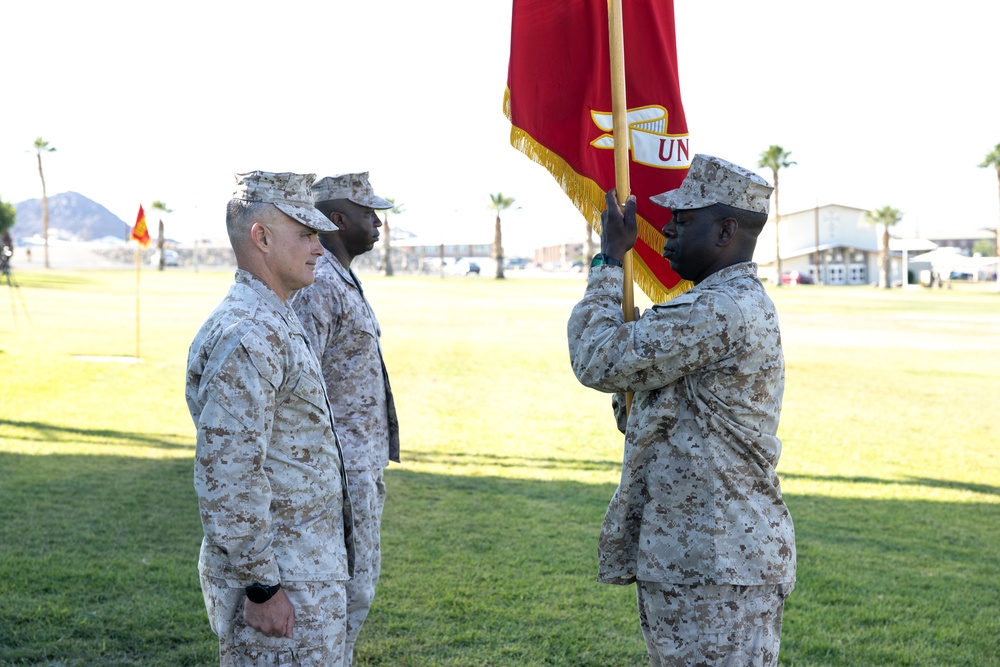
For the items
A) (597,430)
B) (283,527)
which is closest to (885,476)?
(597,430)

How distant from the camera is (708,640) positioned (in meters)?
3.05

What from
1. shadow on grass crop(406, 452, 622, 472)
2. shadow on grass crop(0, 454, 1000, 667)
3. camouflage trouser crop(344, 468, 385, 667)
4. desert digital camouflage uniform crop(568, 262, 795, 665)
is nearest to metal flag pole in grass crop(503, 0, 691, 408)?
desert digital camouflage uniform crop(568, 262, 795, 665)

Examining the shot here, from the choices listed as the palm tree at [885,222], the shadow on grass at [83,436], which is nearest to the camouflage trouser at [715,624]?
the shadow on grass at [83,436]

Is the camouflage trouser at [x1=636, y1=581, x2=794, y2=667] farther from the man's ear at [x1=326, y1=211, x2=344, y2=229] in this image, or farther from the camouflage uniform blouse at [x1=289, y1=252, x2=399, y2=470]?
the man's ear at [x1=326, y1=211, x2=344, y2=229]

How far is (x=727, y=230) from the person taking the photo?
317cm

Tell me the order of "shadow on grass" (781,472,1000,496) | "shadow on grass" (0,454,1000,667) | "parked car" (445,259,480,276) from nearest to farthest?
"shadow on grass" (0,454,1000,667)
"shadow on grass" (781,472,1000,496)
"parked car" (445,259,480,276)

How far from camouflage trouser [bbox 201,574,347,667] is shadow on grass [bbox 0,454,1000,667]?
2.09m

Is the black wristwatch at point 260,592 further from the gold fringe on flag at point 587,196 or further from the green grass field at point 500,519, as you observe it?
the green grass field at point 500,519

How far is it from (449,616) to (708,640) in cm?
288

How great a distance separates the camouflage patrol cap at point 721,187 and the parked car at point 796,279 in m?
86.1

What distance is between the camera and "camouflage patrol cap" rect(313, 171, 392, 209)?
4625 mm

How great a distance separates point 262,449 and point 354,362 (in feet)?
5.55

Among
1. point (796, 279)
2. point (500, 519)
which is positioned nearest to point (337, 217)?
point (500, 519)

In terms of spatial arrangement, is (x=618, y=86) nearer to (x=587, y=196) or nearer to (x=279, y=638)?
(x=587, y=196)
